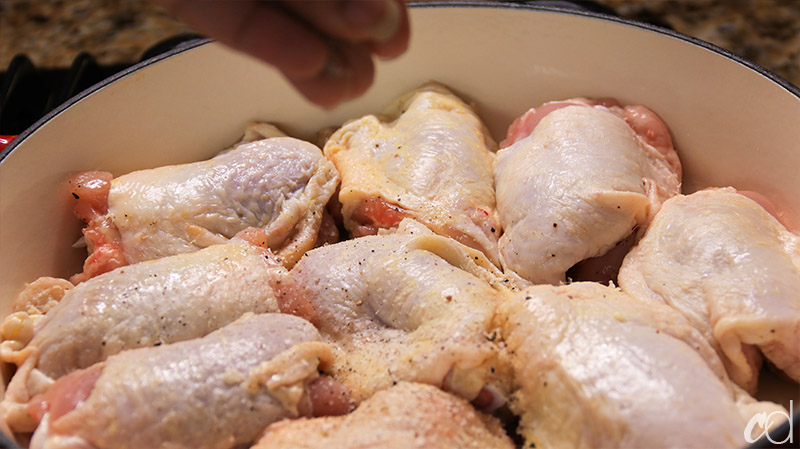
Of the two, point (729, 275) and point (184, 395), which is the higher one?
point (729, 275)

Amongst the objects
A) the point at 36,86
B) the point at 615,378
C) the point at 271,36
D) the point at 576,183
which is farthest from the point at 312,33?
the point at 36,86

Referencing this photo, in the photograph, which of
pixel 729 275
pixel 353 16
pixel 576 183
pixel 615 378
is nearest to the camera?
pixel 353 16

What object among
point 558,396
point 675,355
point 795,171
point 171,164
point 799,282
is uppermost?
point 795,171

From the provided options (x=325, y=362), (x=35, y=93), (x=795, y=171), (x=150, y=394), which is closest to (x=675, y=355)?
(x=325, y=362)

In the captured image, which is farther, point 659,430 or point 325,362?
point 325,362

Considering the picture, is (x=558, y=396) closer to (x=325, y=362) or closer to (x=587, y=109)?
(x=325, y=362)

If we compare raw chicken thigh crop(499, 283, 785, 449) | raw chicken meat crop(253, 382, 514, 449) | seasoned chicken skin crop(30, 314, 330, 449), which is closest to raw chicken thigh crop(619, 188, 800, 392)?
raw chicken thigh crop(499, 283, 785, 449)
